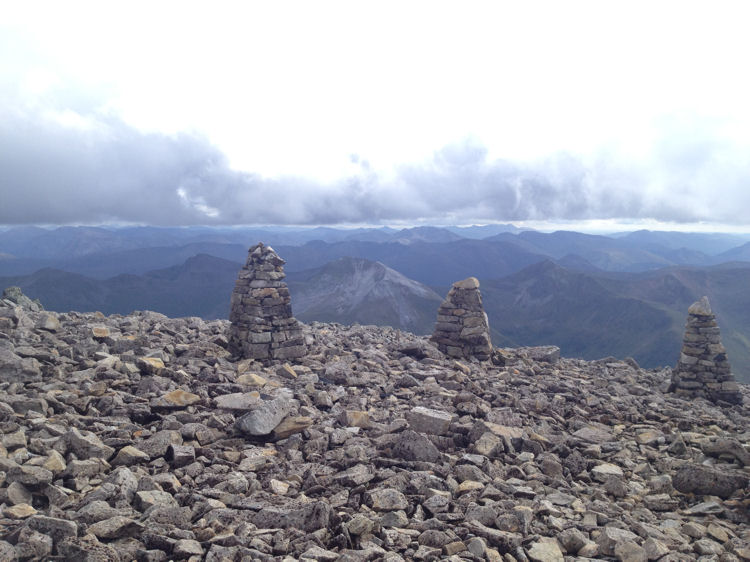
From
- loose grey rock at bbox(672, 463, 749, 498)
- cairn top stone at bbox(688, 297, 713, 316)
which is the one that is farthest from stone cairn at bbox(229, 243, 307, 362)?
cairn top stone at bbox(688, 297, 713, 316)

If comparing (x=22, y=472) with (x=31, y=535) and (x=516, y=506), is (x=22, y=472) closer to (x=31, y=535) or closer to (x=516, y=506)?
(x=31, y=535)

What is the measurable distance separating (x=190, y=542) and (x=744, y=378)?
640 ft

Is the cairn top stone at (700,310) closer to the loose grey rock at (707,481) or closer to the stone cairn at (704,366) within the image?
the stone cairn at (704,366)

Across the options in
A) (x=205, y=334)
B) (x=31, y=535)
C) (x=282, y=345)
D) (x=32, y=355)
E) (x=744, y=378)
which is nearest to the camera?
(x=31, y=535)

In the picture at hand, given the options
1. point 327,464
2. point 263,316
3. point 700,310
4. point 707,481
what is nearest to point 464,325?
point 263,316

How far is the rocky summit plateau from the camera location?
7445 millimetres

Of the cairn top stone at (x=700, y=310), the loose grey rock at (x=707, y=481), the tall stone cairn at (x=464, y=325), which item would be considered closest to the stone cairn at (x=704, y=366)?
the cairn top stone at (x=700, y=310)

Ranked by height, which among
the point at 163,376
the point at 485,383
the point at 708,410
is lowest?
the point at 708,410

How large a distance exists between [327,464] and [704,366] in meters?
23.1

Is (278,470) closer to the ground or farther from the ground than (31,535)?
closer to the ground

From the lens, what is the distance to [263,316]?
2016 centimetres

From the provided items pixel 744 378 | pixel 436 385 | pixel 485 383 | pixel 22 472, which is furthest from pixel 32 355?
pixel 744 378

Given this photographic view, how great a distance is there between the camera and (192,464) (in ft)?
32.0

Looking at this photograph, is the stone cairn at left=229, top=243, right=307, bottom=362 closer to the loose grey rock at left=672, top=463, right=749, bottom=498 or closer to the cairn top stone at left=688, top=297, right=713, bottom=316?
the loose grey rock at left=672, top=463, right=749, bottom=498
